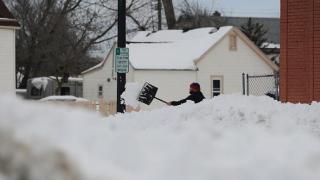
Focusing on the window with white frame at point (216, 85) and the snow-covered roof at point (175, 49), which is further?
the window with white frame at point (216, 85)

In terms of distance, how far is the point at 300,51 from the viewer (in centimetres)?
1634

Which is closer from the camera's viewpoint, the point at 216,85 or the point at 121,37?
the point at 121,37

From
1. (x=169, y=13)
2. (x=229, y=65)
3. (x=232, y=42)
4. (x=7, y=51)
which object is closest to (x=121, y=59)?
(x=7, y=51)

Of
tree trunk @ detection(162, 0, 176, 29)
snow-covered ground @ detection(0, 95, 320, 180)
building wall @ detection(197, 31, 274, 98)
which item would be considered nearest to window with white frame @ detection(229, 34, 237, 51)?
building wall @ detection(197, 31, 274, 98)

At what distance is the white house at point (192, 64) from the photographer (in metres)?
36.3

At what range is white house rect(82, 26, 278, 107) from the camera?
3631 cm

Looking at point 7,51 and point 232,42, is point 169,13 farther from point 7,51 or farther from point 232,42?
point 7,51

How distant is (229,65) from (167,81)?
12.7ft

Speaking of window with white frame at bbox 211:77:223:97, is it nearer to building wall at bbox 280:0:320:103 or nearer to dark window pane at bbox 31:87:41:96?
dark window pane at bbox 31:87:41:96

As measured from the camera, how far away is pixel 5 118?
3256mm

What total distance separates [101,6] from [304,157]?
4887 centimetres

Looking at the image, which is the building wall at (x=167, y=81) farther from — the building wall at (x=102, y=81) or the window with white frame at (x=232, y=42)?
the window with white frame at (x=232, y=42)

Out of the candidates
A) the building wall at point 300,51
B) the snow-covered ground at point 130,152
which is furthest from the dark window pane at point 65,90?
the snow-covered ground at point 130,152

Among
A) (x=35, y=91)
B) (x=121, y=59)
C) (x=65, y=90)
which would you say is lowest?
(x=65, y=90)
